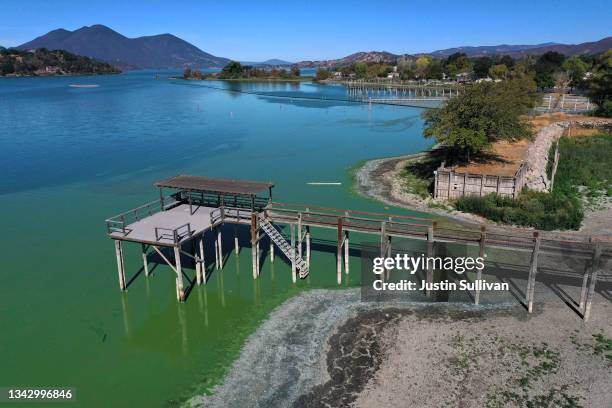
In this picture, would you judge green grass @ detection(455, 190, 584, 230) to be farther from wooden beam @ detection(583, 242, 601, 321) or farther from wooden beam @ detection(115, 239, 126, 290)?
wooden beam @ detection(115, 239, 126, 290)

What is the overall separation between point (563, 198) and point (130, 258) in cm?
3415

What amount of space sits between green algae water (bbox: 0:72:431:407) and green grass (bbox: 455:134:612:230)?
10.9 m

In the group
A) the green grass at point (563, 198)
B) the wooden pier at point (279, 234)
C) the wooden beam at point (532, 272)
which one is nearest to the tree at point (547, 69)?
the green grass at point (563, 198)

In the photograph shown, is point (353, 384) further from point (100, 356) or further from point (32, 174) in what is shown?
point (32, 174)

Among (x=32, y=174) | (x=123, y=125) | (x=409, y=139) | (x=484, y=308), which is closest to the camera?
(x=484, y=308)

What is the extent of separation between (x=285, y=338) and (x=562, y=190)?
33.3 meters

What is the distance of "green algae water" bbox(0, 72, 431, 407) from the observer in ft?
69.9

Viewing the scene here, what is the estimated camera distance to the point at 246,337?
2311 cm

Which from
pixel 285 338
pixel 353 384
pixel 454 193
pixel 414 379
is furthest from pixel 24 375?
pixel 454 193

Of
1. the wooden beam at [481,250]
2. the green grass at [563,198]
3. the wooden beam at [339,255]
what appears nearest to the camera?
the wooden beam at [481,250]

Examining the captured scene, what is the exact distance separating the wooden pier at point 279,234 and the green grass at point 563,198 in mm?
4505

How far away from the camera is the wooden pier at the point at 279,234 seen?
23.6 metres

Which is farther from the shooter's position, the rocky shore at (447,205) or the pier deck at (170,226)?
the rocky shore at (447,205)

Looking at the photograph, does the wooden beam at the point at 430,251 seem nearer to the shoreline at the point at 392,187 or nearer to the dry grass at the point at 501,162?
the shoreline at the point at 392,187
